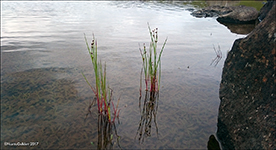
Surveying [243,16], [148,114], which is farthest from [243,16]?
[148,114]

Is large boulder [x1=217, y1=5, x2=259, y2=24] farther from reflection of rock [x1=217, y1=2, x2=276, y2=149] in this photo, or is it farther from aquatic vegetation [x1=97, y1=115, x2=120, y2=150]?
aquatic vegetation [x1=97, y1=115, x2=120, y2=150]

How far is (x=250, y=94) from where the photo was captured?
2951mm

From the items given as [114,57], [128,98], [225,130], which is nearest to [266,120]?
Answer: [225,130]

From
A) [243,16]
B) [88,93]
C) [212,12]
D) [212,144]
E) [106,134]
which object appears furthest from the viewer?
[212,12]

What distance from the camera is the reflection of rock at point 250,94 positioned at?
2596mm

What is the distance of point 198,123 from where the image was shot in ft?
13.1

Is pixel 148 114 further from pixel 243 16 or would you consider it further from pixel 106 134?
pixel 243 16

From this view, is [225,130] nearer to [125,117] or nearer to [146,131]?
[146,131]

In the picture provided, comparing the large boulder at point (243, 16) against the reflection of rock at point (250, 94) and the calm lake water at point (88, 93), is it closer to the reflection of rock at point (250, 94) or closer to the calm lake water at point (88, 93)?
the calm lake water at point (88, 93)

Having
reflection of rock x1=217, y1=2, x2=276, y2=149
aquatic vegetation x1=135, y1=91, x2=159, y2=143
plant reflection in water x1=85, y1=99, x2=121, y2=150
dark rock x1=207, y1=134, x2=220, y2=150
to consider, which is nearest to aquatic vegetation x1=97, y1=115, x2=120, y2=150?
plant reflection in water x1=85, y1=99, x2=121, y2=150

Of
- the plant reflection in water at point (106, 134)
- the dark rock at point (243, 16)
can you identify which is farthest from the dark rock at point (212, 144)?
the dark rock at point (243, 16)

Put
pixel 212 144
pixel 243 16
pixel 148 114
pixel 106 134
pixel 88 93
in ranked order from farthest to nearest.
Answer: pixel 243 16
pixel 88 93
pixel 148 114
pixel 106 134
pixel 212 144

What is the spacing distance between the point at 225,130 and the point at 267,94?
99cm

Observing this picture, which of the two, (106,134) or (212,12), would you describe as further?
(212,12)
